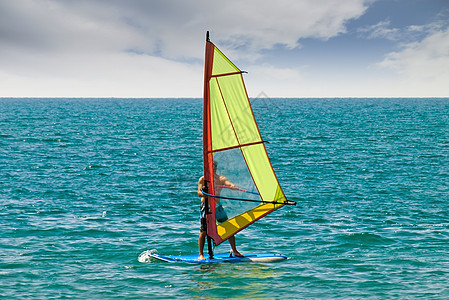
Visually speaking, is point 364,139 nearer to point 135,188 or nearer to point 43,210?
point 135,188

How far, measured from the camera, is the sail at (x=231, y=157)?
577 inches

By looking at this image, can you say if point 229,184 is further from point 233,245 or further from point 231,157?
point 233,245

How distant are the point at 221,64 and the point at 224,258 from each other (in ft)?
21.5

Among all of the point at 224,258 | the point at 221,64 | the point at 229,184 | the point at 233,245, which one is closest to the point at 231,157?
the point at 229,184

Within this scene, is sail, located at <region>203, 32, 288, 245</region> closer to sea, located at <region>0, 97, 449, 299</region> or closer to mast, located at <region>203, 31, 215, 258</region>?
mast, located at <region>203, 31, 215, 258</region>

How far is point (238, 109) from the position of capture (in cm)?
1500

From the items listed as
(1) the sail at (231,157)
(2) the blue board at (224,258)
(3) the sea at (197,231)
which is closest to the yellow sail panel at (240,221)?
(1) the sail at (231,157)

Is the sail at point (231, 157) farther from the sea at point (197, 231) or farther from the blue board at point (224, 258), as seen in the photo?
the sea at point (197, 231)

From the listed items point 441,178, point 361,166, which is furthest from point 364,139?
point 441,178

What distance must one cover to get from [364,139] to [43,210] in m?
48.5

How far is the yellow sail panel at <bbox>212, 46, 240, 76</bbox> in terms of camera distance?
14383mm

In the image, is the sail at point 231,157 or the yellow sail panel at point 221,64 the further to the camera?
the sail at point 231,157

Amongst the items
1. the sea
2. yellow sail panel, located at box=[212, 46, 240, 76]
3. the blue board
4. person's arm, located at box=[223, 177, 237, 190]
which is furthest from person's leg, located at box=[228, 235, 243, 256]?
yellow sail panel, located at box=[212, 46, 240, 76]

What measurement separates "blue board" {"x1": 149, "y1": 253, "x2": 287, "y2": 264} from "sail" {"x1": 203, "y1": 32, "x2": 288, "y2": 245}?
931 mm
